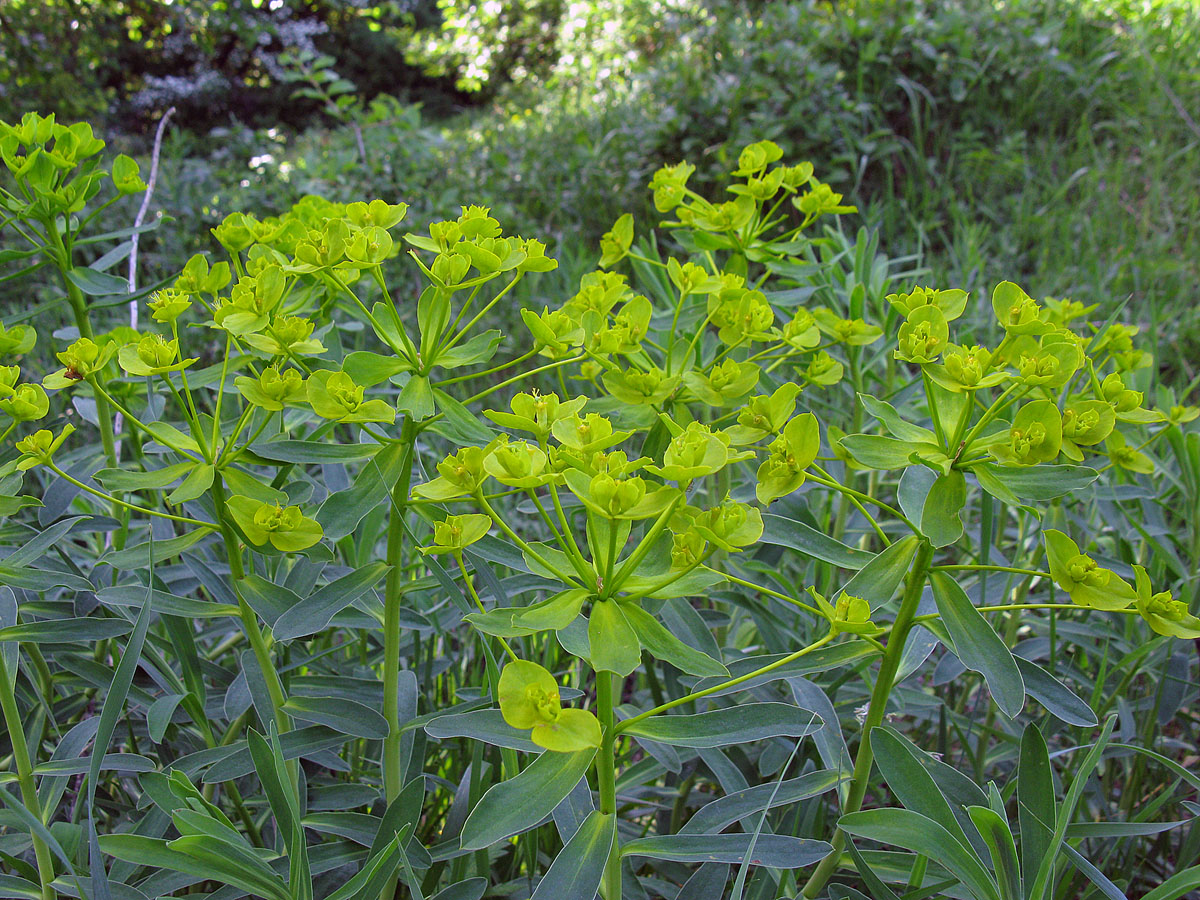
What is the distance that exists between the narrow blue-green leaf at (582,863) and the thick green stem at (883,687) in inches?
11.7

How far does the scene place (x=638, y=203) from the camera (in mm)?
4543

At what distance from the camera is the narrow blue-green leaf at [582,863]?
0.83 meters

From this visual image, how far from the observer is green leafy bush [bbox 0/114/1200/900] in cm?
89

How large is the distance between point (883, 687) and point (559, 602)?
41cm

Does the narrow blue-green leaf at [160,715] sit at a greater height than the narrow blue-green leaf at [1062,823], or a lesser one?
lesser

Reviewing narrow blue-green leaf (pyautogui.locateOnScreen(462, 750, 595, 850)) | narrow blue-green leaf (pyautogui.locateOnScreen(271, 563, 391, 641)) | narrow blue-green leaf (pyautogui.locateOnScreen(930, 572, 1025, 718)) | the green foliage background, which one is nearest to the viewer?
narrow blue-green leaf (pyautogui.locateOnScreen(462, 750, 595, 850))

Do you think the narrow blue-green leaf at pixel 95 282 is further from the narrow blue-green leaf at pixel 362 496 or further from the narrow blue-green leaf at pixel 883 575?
the narrow blue-green leaf at pixel 883 575

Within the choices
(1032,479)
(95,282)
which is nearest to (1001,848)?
(1032,479)

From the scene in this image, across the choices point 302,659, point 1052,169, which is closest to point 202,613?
point 302,659

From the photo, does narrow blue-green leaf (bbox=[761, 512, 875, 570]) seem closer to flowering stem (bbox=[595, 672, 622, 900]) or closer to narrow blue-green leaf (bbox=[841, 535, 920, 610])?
narrow blue-green leaf (bbox=[841, 535, 920, 610])

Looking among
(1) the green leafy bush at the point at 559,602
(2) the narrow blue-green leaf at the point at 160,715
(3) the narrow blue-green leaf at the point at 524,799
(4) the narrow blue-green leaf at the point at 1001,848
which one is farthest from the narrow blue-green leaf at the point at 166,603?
(4) the narrow blue-green leaf at the point at 1001,848

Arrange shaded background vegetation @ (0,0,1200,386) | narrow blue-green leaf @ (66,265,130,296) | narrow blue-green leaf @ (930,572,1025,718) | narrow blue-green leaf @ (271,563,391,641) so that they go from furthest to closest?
shaded background vegetation @ (0,0,1200,386)
narrow blue-green leaf @ (66,265,130,296)
narrow blue-green leaf @ (271,563,391,641)
narrow blue-green leaf @ (930,572,1025,718)

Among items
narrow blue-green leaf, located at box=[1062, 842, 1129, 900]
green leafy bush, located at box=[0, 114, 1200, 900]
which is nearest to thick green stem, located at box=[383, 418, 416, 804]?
green leafy bush, located at box=[0, 114, 1200, 900]

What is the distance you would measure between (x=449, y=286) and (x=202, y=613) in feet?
1.71
